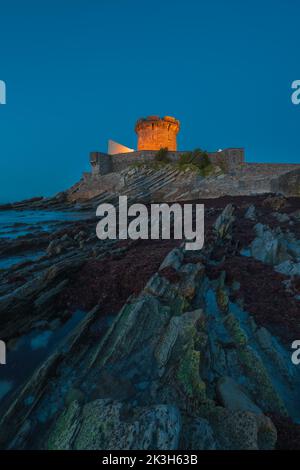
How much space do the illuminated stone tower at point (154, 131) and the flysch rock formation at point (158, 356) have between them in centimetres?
6093

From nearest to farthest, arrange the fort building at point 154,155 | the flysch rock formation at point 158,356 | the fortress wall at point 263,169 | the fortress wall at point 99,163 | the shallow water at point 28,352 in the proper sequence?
the flysch rock formation at point 158,356 → the shallow water at point 28,352 → the fortress wall at point 263,169 → the fort building at point 154,155 → the fortress wall at point 99,163

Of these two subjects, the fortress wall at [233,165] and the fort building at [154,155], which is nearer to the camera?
the fortress wall at [233,165]

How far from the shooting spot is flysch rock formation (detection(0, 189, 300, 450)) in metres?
3.65

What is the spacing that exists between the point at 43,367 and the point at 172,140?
70.6 m

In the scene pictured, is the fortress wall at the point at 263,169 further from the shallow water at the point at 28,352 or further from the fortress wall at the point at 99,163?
the shallow water at the point at 28,352

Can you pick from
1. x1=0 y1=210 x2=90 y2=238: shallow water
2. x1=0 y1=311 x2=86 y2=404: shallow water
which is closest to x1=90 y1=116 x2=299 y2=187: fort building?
x1=0 y1=210 x2=90 y2=238: shallow water

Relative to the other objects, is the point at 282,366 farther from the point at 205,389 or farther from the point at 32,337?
the point at 32,337

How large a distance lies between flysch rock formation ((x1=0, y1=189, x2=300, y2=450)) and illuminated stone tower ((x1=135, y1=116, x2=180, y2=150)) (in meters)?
60.9

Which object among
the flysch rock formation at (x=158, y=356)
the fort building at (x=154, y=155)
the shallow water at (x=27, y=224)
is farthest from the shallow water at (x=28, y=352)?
the fort building at (x=154, y=155)

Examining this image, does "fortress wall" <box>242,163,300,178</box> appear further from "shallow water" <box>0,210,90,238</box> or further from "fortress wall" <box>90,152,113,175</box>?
"shallow water" <box>0,210,90,238</box>

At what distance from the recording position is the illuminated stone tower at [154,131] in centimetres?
6531

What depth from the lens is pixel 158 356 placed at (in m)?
5.30

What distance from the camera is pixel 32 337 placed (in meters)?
7.00

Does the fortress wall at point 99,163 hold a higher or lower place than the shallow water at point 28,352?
higher
